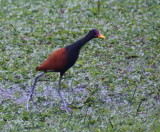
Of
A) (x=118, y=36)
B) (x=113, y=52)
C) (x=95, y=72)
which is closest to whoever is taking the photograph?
(x=95, y=72)

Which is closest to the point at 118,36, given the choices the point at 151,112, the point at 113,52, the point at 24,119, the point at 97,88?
the point at 113,52

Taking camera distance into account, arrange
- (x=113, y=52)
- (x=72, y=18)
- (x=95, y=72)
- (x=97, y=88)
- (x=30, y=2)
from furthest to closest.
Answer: (x=30, y=2)
(x=72, y=18)
(x=113, y=52)
(x=95, y=72)
(x=97, y=88)

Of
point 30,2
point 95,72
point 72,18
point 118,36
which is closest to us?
point 95,72

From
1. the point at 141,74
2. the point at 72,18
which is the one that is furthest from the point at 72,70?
the point at 72,18

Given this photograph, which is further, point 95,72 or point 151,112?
point 95,72

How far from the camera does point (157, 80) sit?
25.3 ft

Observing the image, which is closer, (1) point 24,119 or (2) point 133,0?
(1) point 24,119

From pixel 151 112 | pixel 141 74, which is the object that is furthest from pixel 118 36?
pixel 151 112

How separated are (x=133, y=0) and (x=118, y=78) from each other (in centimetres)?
425

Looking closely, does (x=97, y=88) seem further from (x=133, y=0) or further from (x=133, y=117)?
(x=133, y=0)

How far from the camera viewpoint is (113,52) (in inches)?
348

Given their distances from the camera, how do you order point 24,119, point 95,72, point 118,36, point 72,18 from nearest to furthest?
point 24,119, point 95,72, point 118,36, point 72,18

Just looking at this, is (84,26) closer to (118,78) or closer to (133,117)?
(118,78)

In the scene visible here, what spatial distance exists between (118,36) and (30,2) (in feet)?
8.88
